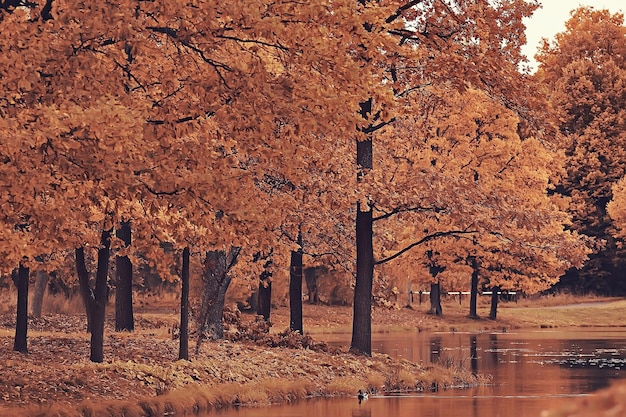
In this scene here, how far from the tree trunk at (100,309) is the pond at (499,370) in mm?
3330

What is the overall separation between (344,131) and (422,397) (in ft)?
28.0

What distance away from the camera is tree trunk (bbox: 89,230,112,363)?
20828 mm

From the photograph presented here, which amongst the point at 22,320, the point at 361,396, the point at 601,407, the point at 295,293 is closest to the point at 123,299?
the point at 295,293

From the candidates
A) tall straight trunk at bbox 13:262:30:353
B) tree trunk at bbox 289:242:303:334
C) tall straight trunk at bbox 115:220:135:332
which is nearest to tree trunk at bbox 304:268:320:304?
tree trunk at bbox 289:242:303:334

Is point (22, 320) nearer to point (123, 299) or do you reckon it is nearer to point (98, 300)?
point (98, 300)

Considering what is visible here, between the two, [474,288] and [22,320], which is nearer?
[22,320]

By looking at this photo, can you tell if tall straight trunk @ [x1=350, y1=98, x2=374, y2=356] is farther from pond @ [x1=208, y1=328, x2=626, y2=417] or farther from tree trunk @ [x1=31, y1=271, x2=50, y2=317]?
tree trunk @ [x1=31, y1=271, x2=50, y2=317]

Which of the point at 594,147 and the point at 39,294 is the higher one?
the point at 594,147

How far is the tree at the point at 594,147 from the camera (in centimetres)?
7162

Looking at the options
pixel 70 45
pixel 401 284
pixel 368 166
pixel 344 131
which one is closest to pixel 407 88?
pixel 368 166

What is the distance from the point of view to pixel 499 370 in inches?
1149

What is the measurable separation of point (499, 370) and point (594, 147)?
1813 inches

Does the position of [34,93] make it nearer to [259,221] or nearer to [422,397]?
[259,221]

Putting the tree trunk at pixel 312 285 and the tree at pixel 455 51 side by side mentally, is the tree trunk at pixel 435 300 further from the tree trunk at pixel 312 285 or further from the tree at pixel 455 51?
the tree at pixel 455 51
